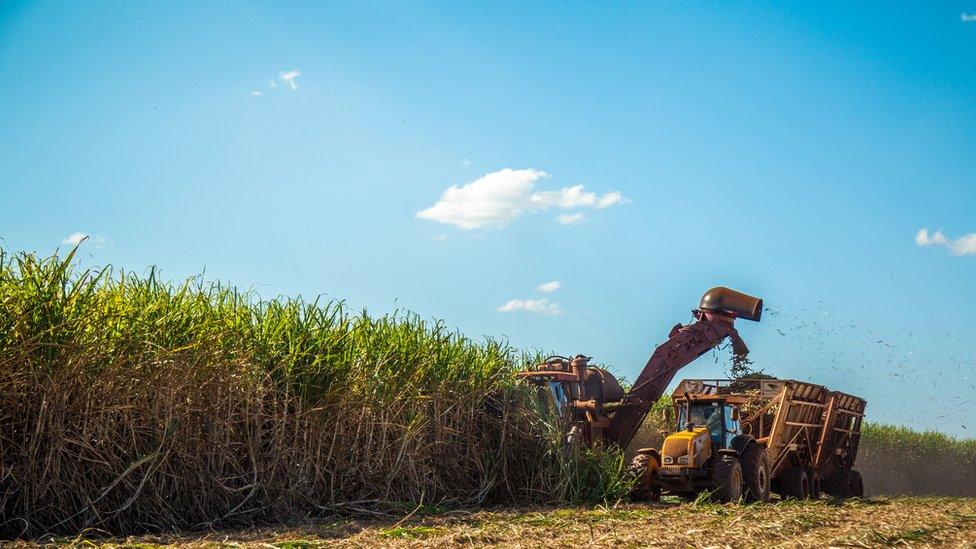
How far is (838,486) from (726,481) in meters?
6.53

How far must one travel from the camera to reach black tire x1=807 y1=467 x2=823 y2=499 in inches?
677

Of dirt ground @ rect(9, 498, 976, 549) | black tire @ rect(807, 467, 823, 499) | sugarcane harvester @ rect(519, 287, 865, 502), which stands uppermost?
sugarcane harvester @ rect(519, 287, 865, 502)

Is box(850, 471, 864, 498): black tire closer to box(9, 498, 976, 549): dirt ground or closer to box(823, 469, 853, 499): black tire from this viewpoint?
box(823, 469, 853, 499): black tire

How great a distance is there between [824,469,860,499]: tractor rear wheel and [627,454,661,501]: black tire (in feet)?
20.3

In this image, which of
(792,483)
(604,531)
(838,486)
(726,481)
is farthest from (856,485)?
(604,531)

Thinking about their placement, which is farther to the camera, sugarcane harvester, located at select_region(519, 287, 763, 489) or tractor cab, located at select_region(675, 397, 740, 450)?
sugarcane harvester, located at select_region(519, 287, 763, 489)

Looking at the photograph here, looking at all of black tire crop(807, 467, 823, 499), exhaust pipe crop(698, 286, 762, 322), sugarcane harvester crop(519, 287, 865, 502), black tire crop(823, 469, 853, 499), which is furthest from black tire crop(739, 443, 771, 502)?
black tire crop(823, 469, 853, 499)

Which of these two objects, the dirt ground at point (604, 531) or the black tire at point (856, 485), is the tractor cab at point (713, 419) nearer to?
the dirt ground at point (604, 531)

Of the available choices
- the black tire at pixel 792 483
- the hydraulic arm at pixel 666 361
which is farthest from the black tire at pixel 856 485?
the hydraulic arm at pixel 666 361

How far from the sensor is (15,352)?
8.70 m

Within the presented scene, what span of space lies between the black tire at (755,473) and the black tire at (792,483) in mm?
1752

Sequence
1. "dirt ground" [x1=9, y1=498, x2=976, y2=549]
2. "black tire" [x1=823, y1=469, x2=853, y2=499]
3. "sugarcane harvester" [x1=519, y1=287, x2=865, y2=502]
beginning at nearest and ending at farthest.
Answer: "dirt ground" [x1=9, y1=498, x2=976, y2=549] < "sugarcane harvester" [x1=519, y1=287, x2=865, y2=502] < "black tire" [x1=823, y1=469, x2=853, y2=499]

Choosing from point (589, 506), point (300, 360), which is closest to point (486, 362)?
point (589, 506)

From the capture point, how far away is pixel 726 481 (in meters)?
13.8
